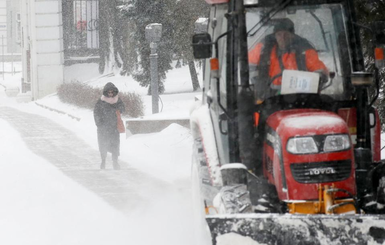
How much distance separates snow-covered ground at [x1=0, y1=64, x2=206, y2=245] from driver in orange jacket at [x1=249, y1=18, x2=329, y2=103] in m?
2.16

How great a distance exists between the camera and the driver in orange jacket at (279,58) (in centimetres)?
609

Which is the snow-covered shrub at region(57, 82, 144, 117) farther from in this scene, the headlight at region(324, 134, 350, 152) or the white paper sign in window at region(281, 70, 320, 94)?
the headlight at region(324, 134, 350, 152)

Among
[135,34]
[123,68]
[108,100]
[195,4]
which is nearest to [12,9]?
[123,68]

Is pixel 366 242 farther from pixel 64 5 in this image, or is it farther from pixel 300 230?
pixel 64 5

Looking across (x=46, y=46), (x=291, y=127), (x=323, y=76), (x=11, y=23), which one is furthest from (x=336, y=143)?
(x=11, y=23)

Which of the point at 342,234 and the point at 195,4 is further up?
the point at 195,4

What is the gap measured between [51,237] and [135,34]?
74.6 feet

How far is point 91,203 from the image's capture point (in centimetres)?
991

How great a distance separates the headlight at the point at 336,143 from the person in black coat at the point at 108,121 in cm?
805

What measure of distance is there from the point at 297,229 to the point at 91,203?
520cm

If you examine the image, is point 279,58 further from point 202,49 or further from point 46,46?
point 46,46

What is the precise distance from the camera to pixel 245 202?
18.8ft

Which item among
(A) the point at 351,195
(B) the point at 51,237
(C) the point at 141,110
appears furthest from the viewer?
(C) the point at 141,110

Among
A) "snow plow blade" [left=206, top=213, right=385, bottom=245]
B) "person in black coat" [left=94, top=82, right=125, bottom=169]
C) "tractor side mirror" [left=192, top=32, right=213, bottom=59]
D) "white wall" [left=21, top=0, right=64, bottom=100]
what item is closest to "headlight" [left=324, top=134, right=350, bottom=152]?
"snow plow blade" [left=206, top=213, right=385, bottom=245]
